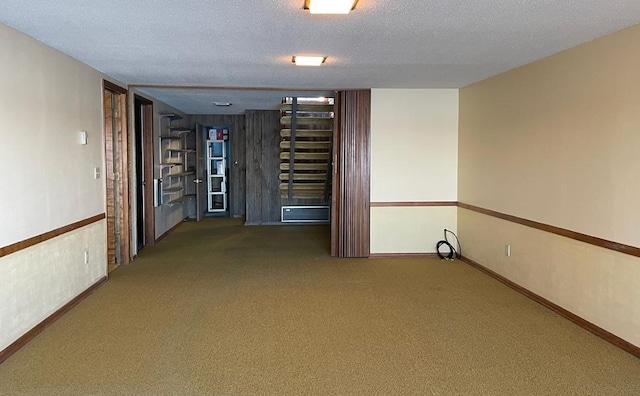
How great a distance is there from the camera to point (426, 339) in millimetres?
3578

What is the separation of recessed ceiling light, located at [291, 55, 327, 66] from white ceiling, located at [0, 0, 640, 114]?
0.08m

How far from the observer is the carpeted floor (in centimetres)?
287

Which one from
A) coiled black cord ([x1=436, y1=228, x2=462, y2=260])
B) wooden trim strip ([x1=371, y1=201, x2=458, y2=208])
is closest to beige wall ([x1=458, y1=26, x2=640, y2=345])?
coiled black cord ([x1=436, y1=228, x2=462, y2=260])

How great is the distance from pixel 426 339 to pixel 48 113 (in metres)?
3.34

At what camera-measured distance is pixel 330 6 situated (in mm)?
2967

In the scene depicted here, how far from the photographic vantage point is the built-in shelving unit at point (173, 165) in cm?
803

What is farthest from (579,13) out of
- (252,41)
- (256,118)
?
(256,118)

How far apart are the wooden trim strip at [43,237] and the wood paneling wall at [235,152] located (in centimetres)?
564

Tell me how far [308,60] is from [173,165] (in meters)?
4.56

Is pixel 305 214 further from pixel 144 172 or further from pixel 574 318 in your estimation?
pixel 574 318

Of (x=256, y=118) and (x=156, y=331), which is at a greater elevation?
(x=256, y=118)

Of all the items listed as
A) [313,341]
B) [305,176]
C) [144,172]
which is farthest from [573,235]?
[305,176]

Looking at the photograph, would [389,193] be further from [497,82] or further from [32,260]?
[32,260]

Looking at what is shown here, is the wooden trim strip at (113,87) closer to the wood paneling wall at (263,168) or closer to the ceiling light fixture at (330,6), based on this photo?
the ceiling light fixture at (330,6)
